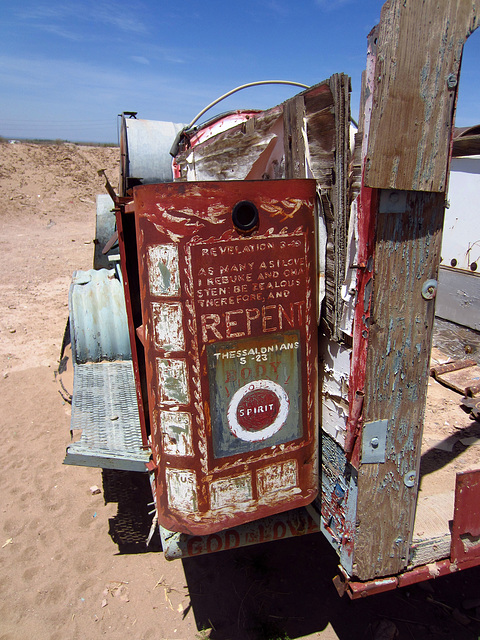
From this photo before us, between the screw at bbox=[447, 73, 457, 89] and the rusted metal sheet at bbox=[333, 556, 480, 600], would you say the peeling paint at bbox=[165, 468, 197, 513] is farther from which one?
the screw at bbox=[447, 73, 457, 89]

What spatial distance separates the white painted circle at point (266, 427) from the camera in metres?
1.74

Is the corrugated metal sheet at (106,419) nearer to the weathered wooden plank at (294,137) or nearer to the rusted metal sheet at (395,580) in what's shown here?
the rusted metal sheet at (395,580)

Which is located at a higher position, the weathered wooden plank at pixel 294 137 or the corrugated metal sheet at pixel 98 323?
the weathered wooden plank at pixel 294 137

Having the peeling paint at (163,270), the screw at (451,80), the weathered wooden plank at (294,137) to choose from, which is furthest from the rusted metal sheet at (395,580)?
the screw at (451,80)

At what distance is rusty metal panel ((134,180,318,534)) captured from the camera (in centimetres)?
158

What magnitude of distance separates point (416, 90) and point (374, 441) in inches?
51.2

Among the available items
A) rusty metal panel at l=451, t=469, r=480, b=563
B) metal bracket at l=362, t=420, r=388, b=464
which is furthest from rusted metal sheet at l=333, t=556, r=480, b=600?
metal bracket at l=362, t=420, r=388, b=464

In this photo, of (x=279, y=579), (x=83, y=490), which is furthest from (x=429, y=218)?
(x=83, y=490)

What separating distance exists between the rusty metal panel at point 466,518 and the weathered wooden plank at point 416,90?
4.10 ft

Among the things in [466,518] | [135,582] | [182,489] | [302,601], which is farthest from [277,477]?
[135,582]

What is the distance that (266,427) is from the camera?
1.79 meters

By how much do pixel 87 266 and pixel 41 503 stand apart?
7.49 meters

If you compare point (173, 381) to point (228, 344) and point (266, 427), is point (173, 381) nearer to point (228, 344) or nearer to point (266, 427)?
point (228, 344)

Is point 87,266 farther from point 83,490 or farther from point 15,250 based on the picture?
point 83,490
